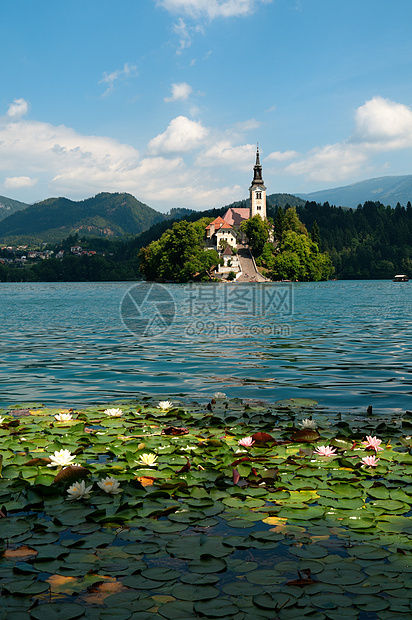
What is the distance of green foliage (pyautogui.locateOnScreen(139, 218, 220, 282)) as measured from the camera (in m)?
131

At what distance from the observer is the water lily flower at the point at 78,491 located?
541 cm

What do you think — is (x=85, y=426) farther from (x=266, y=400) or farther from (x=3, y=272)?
(x=3, y=272)

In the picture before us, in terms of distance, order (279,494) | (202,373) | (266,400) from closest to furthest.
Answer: (279,494)
(266,400)
(202,373)

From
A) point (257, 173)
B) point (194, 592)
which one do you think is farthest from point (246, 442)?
point (257, 173)

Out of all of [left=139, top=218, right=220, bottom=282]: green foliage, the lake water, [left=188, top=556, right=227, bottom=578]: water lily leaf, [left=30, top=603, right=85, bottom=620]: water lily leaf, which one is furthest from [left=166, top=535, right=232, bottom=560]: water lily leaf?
[left=139, top=218, right=220, bottom=282]: green foliage

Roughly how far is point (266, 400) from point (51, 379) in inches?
254

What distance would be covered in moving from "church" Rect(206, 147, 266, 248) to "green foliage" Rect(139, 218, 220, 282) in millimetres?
17694

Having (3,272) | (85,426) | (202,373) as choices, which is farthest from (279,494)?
(3,272)

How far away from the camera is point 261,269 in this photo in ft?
488

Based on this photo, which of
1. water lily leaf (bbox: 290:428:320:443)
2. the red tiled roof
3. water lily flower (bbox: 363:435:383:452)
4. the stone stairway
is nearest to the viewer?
water lily flower (bbox: 363:435:383:452)

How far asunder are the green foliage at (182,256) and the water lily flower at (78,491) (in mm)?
125130

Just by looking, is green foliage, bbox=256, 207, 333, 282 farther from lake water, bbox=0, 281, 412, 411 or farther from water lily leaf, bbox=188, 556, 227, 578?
water lily leaf, bbox=188, 556, 227, 578

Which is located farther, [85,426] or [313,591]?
[85,426]

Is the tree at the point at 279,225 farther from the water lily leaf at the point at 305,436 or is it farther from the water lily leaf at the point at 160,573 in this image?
the water lily leaf at the point at 160,573
